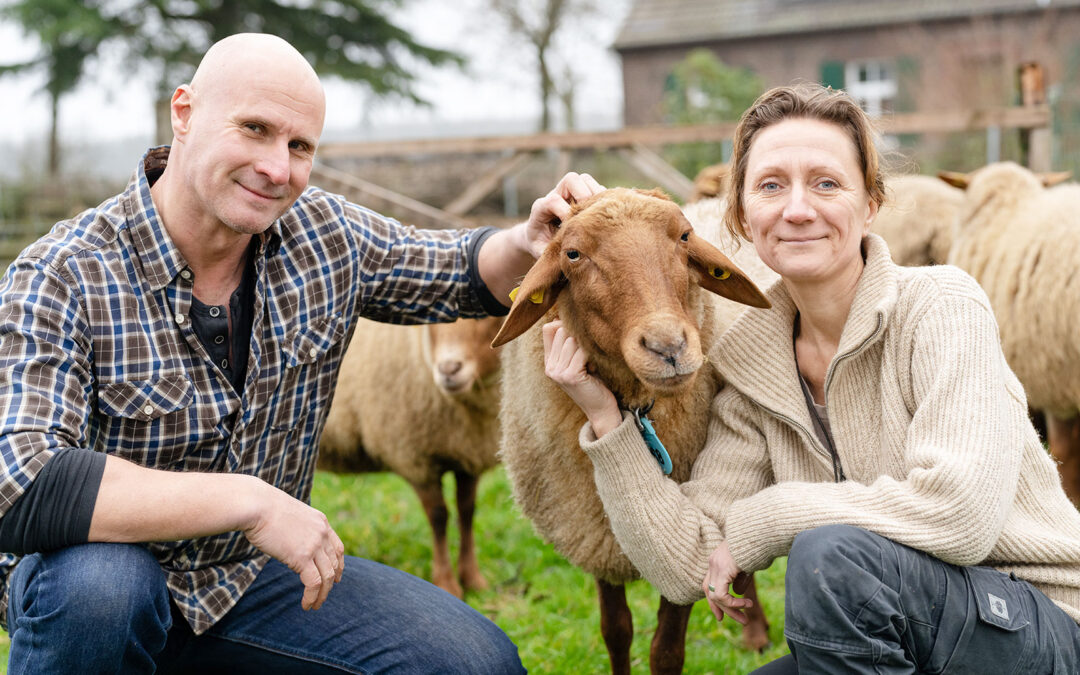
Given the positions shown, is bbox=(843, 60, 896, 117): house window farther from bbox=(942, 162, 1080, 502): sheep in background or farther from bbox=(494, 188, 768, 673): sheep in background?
bbox=(494, 188, 768, 673): sheep in background

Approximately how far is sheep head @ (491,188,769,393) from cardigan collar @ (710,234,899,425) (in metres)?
0.08

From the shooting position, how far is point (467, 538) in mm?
4648

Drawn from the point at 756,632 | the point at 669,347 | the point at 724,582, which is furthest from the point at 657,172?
the point at 724,582

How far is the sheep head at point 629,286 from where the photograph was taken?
2.24 meters

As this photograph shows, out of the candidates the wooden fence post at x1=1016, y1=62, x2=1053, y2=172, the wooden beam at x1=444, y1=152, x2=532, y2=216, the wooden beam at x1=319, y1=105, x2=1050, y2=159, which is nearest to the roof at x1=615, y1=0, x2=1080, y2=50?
the wooden fence post at x1=1016, y1=62, x2=1053, y2=172

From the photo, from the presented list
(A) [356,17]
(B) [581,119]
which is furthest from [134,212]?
(B) [581,119]

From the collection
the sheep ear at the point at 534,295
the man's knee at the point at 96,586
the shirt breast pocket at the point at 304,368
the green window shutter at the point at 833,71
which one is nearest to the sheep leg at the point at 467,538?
the shirt breast pocket at the point at 304,368

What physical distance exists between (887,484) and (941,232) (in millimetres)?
4692

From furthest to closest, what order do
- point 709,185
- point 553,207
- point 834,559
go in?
point 709,185 → point 553,207 → point 834,559

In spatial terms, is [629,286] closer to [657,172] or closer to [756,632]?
[756,632]

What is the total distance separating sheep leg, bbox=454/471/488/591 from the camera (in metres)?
4.57

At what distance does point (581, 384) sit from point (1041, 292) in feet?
10.8

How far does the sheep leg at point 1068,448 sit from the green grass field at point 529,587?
158cm

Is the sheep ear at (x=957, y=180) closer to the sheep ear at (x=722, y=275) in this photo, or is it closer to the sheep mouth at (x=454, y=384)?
the sheep mouth at (x=454, y=384)
